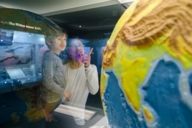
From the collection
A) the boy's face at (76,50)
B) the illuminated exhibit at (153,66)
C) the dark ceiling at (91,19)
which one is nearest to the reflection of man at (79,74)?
the boy's face at (76,50)

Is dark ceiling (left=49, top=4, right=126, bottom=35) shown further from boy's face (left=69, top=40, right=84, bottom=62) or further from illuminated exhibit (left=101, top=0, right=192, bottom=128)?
illuminated exhibit (left=101, top=0, right=192, bottom=128)

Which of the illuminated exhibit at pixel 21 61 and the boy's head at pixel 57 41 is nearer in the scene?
the illuminated exhibit at pixel 21 61

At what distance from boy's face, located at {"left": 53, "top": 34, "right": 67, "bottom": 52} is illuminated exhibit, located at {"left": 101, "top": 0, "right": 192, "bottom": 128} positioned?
162 centimetres

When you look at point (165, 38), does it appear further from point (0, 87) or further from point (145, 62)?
point (0, 87)

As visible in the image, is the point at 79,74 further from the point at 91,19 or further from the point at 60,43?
the point at 91,19

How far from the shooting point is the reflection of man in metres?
1.99

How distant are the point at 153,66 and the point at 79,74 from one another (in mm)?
1669

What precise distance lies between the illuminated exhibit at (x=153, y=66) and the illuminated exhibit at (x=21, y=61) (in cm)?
142

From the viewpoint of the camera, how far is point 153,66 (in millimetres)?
361

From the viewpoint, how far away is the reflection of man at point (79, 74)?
1992 millimetres

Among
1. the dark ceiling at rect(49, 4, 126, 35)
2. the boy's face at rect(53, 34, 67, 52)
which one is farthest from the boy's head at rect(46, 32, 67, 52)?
the dark ceiling at rect(49, 4, 126, 35)

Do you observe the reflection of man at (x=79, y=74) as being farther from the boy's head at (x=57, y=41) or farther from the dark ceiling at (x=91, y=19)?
the dark ceiling at (x=91, y=19)

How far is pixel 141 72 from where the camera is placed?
0.38m

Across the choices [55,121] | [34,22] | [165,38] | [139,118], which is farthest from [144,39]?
[55,121]
